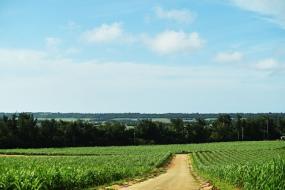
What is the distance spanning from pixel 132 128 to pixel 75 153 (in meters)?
49.4

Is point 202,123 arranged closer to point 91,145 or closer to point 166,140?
point 166,140

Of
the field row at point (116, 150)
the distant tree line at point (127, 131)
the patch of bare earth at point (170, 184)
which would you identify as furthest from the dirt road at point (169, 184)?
the distant tree line at point (127, 131)

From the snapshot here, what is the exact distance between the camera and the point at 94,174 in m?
37.7

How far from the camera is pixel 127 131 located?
144375 millimetres

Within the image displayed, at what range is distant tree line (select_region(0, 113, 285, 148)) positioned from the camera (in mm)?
130125

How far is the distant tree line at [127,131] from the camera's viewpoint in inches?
5123

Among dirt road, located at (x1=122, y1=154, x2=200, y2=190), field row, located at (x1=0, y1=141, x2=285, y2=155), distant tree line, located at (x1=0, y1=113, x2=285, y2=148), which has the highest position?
distant tree line, located at (x1=0, y1=113, x2=285, y2=148)

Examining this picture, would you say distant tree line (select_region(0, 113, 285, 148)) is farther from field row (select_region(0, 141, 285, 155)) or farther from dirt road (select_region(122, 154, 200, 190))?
dirt road (select_region(122, 154, 200, 190))

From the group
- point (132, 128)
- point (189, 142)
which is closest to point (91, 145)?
point (132, 128)

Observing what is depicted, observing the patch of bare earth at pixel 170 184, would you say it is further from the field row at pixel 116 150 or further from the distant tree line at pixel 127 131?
the distant tree line at pixel 127 131

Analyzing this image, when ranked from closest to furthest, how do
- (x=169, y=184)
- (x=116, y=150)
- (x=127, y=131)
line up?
(x=169, y=184), (x=116, y=150), (x=127, y=131)

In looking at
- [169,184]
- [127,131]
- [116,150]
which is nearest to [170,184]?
[169,184]

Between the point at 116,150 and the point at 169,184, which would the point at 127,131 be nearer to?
the point at 116,150

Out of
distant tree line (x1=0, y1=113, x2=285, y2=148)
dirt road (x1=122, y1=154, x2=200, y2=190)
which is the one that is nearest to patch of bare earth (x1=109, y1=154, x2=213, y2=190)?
dirt road (x1=122, y1=154, x2=200, y2=190)
